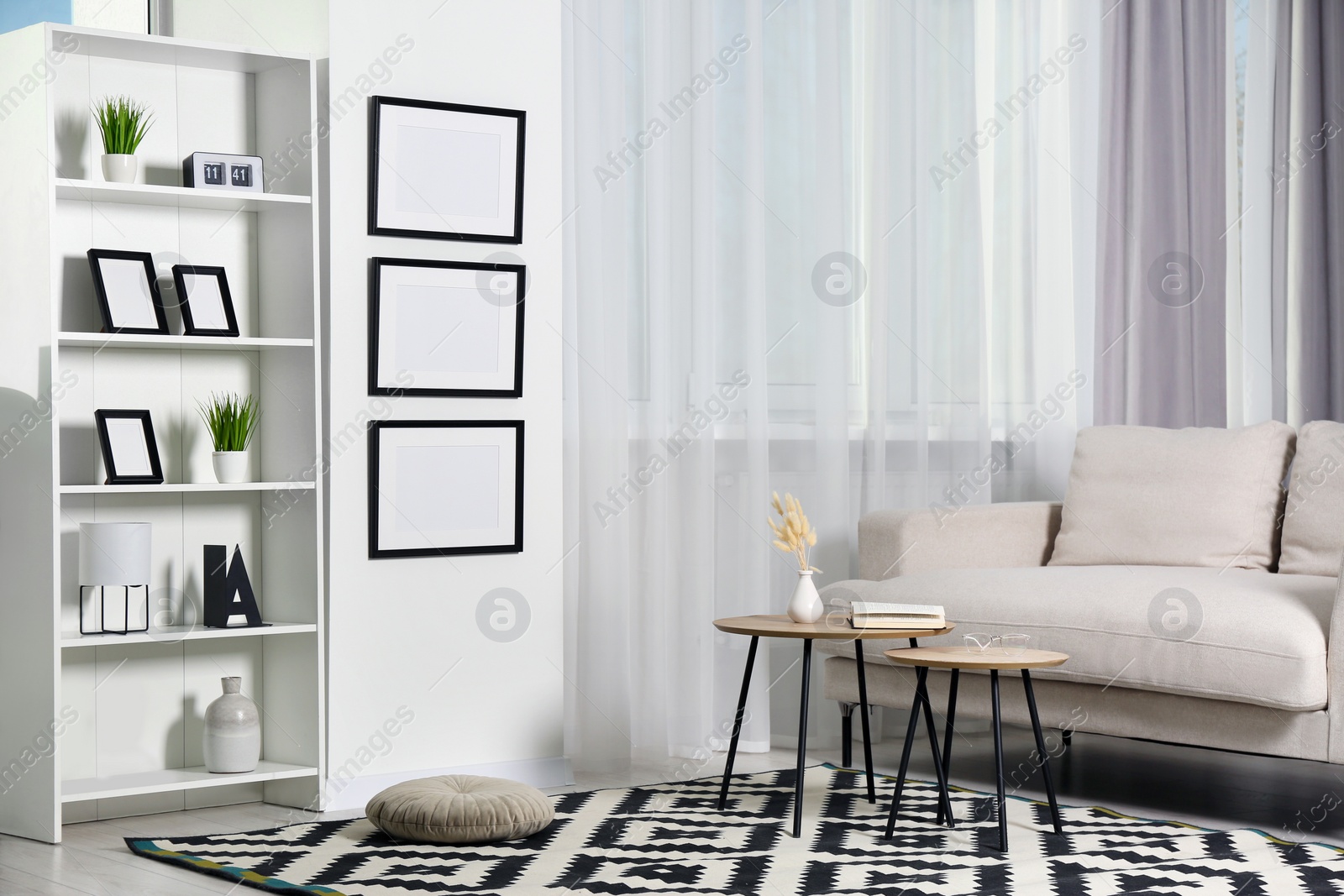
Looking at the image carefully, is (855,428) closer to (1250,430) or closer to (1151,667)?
(1250,430)

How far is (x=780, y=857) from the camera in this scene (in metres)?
2.73

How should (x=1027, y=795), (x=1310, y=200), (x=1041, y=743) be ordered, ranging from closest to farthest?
(x=1041, y=743)
(x=1027, y=795)
(x=1310, y=200)

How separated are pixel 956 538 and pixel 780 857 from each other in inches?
54.6

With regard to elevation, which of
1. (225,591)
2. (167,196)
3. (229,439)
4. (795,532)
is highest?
(167,196)

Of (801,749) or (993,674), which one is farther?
(801,749)

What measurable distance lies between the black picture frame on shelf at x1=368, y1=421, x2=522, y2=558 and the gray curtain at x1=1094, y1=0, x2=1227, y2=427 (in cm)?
209

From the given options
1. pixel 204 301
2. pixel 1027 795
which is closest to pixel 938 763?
pixel 1027 795

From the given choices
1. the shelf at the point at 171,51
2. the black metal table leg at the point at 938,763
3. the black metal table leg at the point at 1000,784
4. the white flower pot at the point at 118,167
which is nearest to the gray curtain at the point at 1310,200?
the black metal table leg at the point at 938,763

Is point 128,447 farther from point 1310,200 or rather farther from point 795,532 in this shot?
point 1310,200

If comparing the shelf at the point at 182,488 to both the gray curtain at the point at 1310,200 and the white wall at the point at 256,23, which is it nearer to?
the white wall at the point at 256,23

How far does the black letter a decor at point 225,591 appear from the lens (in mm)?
3246

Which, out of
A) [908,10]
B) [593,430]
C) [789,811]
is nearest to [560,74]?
[593,430]

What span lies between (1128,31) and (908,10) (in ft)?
2.84

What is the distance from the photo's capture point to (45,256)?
303cm
